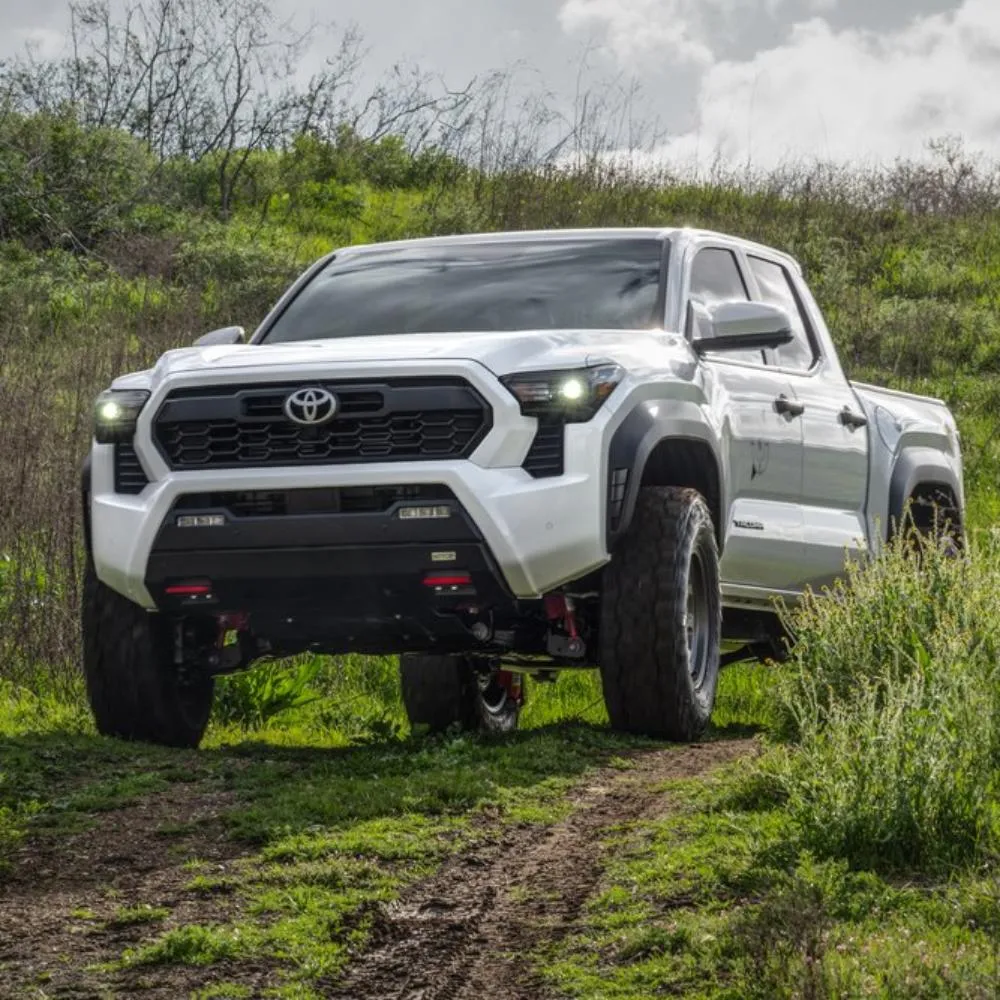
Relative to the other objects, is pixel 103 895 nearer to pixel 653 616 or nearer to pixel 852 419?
pixel 653 616

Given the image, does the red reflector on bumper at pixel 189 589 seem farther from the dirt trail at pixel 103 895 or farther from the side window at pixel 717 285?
the side window at pixel 717 285

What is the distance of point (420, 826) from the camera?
5.83m

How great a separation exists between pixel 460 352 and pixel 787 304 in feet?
10.2

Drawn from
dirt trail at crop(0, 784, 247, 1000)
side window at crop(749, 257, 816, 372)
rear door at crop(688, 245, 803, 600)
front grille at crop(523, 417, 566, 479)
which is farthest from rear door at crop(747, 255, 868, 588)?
dirt trail at crop(0, 784, 247, 1000)

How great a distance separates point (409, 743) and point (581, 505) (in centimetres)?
156

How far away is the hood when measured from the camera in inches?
261

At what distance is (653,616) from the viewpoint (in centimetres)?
687

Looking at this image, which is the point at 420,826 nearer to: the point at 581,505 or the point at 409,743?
the point at 581,505

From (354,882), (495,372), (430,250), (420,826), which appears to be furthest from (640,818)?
(430,250)

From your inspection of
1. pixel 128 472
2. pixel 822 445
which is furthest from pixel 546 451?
pixel 822 445

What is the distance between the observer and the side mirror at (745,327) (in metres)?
7.50

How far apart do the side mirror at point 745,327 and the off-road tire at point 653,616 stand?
72 cm

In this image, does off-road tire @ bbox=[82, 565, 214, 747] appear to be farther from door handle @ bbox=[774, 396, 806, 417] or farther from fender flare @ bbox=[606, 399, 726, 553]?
door handle @ bbox=[774, 396, 806, 417]

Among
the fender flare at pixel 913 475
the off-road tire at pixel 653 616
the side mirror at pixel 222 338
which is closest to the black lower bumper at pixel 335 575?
the off-road tire at pixel 653 616
